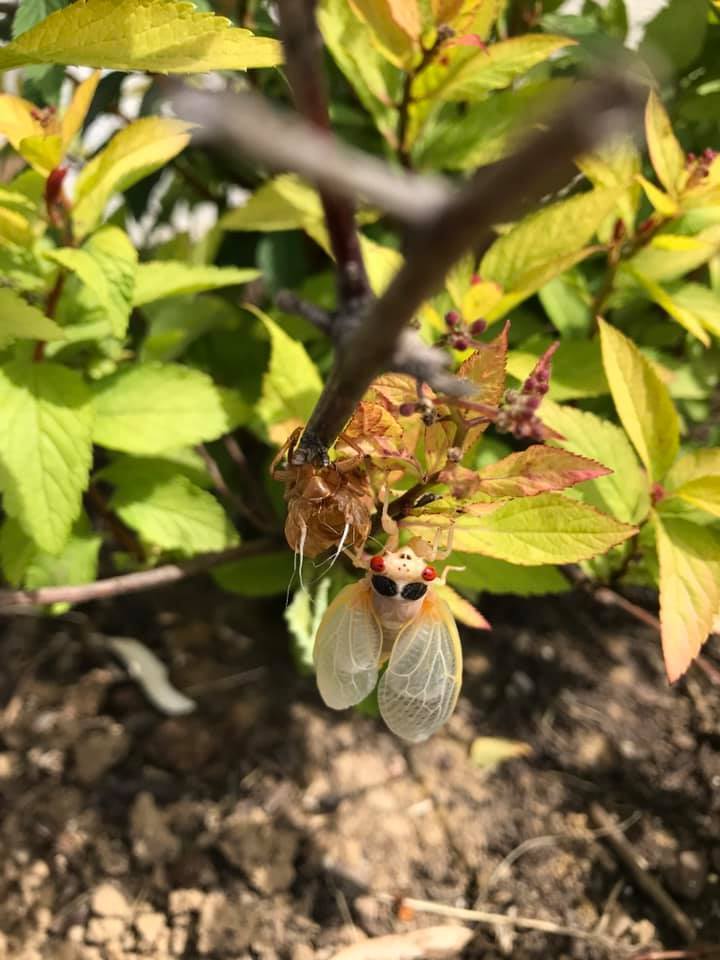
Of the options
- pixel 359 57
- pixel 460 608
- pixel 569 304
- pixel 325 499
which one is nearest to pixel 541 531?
pixel 460 608

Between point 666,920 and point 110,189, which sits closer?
point 110,189

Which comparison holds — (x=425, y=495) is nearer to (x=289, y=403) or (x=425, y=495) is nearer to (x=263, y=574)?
(x=289, y=403)

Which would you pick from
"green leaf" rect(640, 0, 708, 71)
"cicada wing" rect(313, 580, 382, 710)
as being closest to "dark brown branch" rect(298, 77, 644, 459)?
"cicada wing" rect(313, 580, 382, 710)

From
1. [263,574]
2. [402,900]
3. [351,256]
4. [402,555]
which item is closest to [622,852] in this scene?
[402,900]

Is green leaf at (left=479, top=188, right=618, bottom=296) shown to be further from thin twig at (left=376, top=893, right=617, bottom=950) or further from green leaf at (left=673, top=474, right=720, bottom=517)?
thin twig at (left=376, top=893, right=617, bottom=950)

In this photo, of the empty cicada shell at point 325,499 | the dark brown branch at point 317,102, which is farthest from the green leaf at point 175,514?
the dark brown branch at point 317,102
